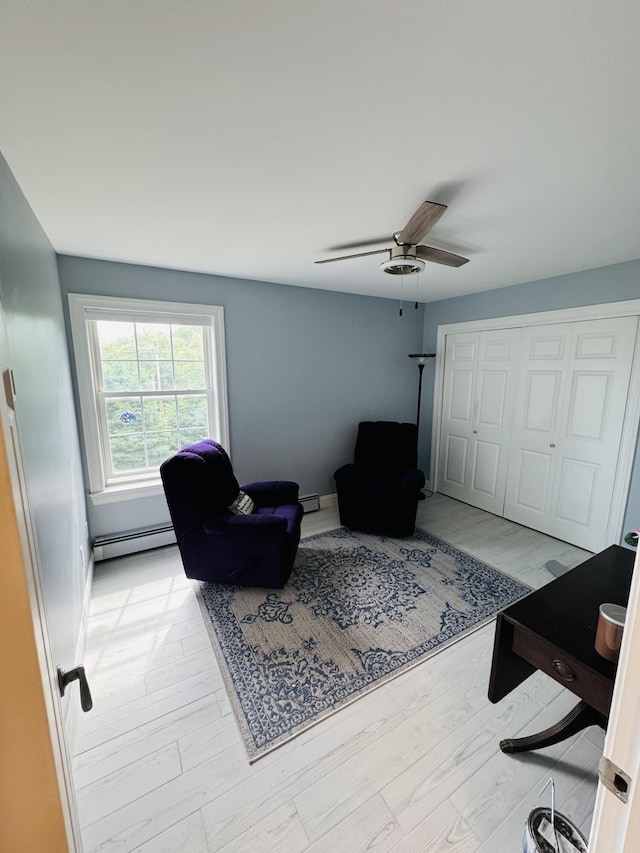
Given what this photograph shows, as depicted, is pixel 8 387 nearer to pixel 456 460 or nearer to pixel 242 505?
pixel 242 505

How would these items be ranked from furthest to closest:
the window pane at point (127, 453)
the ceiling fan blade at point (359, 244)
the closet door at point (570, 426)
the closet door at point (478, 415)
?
the closet door at point (478, 415), the window pane at point (127, 453), the closet door at point (570, 426), the ceiling fan blade at point (359, 244)

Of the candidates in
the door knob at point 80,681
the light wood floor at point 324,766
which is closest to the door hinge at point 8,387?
the door knob at point 80,681

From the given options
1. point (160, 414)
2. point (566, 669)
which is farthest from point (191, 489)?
point (566, 669)

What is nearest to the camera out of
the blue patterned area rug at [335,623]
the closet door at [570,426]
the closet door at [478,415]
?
the blue patterned area rug at [335,623]

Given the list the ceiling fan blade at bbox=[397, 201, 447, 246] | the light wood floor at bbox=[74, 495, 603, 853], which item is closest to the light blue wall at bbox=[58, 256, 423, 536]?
the light wood floor at bbox=[74, 495, 603, 853]

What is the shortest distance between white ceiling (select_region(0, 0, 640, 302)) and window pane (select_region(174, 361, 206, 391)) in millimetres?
1174

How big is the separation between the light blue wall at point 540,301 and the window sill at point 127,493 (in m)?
3.27

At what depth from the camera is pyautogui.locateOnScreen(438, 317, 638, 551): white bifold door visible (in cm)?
282

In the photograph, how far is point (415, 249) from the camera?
6.35 ft

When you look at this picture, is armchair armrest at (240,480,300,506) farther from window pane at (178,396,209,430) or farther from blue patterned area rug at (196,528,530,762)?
window pane at (178,396,209,430)

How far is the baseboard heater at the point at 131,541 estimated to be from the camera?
2.75m

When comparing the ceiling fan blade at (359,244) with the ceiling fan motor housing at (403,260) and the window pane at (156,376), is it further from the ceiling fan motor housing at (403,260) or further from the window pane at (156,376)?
the window pane at (156,376)

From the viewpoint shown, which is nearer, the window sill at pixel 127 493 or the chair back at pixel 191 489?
the chair back at pixel 191 489

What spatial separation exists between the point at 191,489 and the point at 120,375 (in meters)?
1.29
